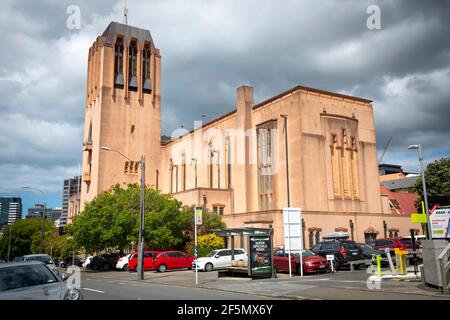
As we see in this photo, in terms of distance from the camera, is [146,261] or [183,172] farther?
[183,172]

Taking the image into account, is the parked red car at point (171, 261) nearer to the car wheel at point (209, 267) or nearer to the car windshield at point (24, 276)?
the car wheel at point (209, 267)

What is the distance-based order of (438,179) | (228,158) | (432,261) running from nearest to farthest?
(432,261)
(438,179)
(228,158)

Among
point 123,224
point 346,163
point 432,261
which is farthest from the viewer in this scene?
point 346,163

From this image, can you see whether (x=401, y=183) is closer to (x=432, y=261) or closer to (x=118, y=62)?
(x=118, y=62)

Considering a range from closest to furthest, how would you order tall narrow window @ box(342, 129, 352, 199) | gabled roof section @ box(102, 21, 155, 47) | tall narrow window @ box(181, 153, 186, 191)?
tall narrow window @ box(342, 129, 352, 199)
tall narrow window @ box(181, 153, 186, 191)
gabled roof section @ box(102, 21, 155, 47)

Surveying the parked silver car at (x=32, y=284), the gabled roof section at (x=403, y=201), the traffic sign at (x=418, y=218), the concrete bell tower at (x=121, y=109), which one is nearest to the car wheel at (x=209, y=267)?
the traffic sign at (x=418, y=218)

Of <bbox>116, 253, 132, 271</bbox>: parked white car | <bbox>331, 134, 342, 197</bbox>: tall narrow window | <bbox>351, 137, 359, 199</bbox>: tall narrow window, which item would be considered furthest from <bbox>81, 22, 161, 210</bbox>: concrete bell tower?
<bbox>351, 137, 359, 199</bbox>: tall narrow window

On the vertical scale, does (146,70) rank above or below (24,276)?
above

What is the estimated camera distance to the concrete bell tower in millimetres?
61844

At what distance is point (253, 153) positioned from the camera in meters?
49.5

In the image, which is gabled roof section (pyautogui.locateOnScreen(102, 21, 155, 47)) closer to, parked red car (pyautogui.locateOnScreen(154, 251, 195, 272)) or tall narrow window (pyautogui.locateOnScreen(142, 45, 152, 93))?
tall narrow window (pyautogui.locateOnScreen(142, 45, 152, 93))

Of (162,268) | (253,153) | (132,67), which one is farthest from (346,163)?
(132,67)

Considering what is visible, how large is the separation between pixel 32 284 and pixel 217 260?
80.6 feet

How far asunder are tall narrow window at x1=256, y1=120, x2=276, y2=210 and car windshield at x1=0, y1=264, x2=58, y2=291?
125ft
